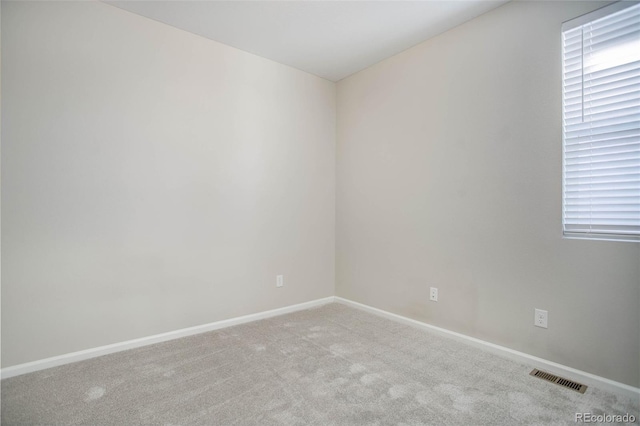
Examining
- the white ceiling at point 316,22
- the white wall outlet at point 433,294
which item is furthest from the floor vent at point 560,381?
the white ceiling at point 316,22

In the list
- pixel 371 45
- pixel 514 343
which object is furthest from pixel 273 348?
pixel 371 45

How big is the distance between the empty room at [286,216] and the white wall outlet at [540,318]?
11 millimetres

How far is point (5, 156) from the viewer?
210cm

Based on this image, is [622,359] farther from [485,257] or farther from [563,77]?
[563,77]

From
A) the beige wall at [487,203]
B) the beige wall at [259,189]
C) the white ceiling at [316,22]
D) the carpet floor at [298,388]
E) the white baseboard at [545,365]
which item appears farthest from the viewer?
the white ceiling at [316,22]

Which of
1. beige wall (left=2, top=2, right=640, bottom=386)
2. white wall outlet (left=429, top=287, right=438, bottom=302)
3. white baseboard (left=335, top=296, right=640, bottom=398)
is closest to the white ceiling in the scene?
beige wall (left=2, top=2, right=640, bottom=386)

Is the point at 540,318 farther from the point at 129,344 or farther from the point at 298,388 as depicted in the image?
the point at 129,344

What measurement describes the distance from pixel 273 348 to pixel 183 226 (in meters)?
1.27

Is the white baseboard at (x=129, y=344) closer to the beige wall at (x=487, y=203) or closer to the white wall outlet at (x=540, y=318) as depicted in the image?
the beige wall at (x=487, y=203)

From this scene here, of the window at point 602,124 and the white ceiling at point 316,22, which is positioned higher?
the white ceiling at point 316,22

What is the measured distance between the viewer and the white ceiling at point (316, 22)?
2432mm

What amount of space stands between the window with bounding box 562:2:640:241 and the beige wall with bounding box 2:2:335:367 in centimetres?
236

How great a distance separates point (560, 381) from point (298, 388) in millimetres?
1624

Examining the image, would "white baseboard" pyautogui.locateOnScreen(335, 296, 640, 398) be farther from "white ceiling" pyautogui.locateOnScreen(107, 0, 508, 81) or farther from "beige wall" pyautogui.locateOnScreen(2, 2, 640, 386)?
"white ceiling" pyautogui.locateOnScreen(107, 0, 508, 81)
